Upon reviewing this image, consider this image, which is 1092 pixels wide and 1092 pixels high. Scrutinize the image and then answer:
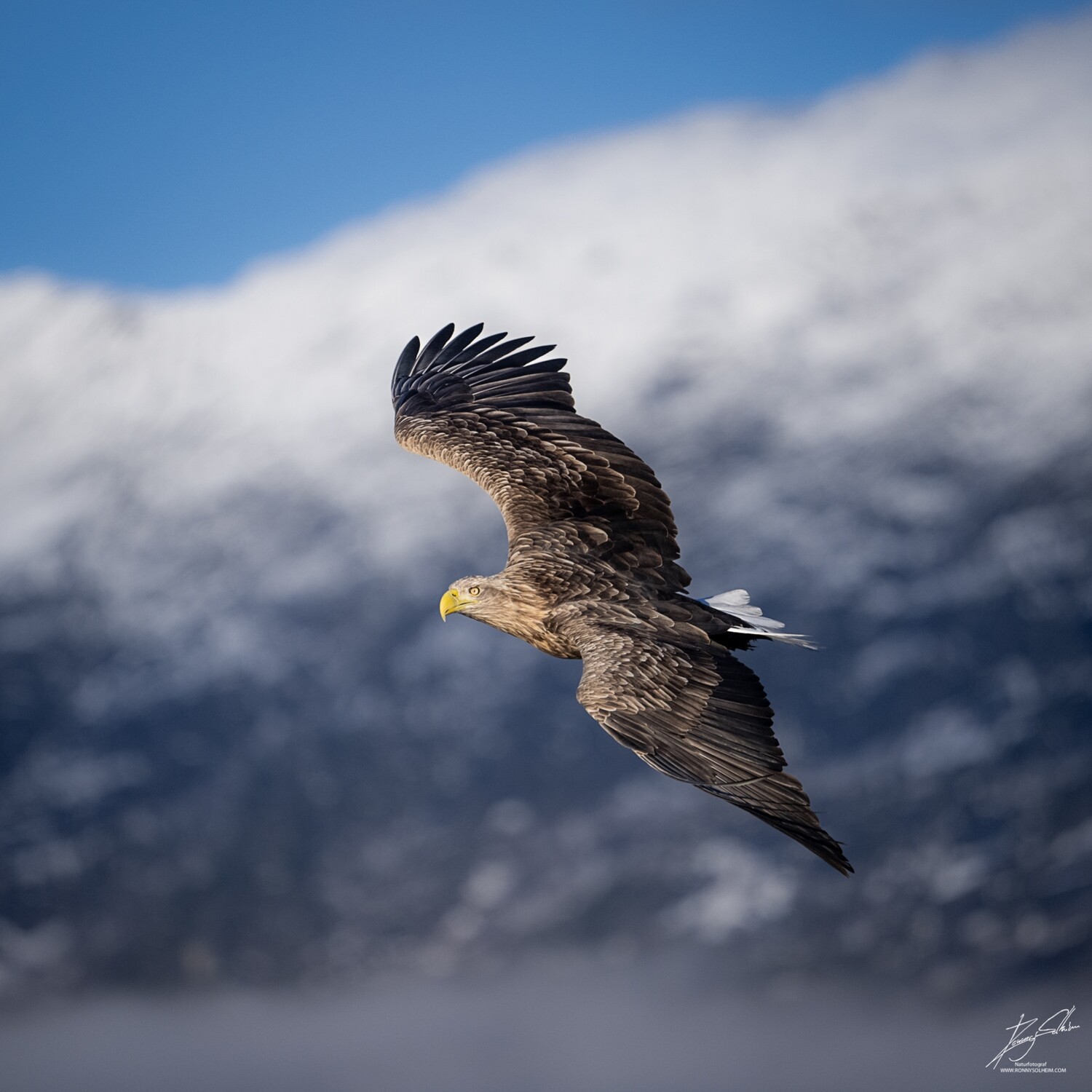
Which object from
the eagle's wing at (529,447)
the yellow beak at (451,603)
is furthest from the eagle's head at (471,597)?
the eagle's wing at (529,447)

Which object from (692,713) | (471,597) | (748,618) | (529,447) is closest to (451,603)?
(471,597)

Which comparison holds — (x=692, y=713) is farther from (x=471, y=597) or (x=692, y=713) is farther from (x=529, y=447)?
(x=529, y=447)

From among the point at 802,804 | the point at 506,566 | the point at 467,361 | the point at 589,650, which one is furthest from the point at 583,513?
the point at 802,804

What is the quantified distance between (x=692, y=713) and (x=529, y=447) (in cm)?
467

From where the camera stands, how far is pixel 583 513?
48.1 ft

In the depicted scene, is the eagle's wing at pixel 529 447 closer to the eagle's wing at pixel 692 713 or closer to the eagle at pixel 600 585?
the eagle at pixel 600 585

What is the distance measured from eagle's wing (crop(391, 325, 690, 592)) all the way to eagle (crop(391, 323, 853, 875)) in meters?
0.02

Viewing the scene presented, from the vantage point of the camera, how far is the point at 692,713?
11828mm

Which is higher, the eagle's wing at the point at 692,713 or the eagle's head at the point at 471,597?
the eagle's head at the point at 471,597

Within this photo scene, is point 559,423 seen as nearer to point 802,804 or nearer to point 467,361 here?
point 467,361

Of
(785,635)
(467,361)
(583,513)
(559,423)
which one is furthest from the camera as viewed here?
(467,361)

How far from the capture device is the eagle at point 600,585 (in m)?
11.5

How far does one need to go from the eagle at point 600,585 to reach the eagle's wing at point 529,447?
0.02 metres

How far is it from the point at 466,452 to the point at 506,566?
230cm
